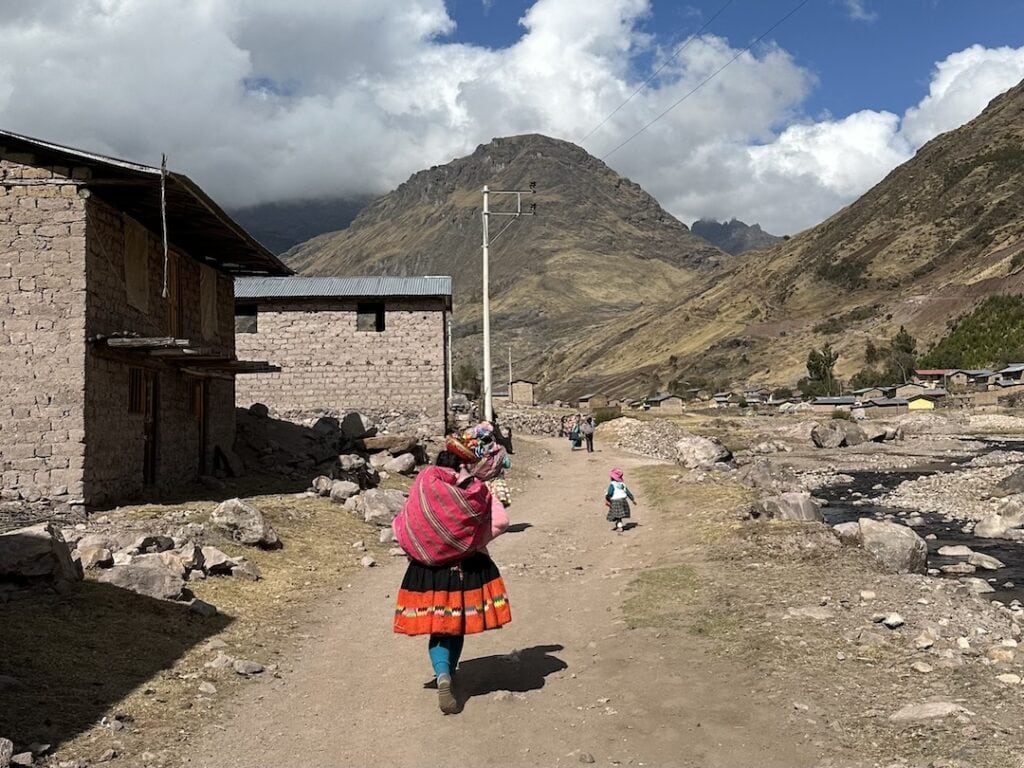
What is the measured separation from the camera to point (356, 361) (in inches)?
1136

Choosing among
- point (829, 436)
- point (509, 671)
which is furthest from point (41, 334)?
point (829, 436)

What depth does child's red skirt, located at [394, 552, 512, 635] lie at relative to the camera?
6.79 metres

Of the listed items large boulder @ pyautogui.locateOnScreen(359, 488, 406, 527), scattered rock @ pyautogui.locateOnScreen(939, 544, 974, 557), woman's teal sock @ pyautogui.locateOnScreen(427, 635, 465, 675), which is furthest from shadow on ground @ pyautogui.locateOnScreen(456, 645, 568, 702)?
scattered rock @ pyautogui.locateOnScreen(939, 544, 974, 557)

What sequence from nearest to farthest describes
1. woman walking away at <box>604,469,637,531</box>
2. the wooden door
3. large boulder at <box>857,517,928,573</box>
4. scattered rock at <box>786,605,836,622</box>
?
scattered rock at <box>786,605,836,622</box>
large boulder at <box>857,517,928,573</box>
woman walking away at <box>604,469,637,531</box>
the wooden door

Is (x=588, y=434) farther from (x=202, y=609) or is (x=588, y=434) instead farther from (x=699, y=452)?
(x=202, y=609)

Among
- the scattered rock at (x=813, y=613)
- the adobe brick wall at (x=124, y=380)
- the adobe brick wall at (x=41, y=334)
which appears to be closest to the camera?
the scattered rock at (x=813, y=613)

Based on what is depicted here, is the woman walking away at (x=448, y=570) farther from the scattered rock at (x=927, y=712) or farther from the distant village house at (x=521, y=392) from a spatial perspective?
the distant village house at (x=521, y=392)

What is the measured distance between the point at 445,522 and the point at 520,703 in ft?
5.28

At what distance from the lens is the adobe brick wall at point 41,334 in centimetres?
1448

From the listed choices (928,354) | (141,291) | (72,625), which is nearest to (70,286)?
(141,291)

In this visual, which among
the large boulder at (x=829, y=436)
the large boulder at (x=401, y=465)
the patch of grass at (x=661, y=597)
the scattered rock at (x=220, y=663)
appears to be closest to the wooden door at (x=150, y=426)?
the large boulder at (x=401, y=465)

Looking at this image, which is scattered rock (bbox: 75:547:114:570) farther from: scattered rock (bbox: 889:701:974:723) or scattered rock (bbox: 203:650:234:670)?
scattered rock (bbox: 889:701:974:723)

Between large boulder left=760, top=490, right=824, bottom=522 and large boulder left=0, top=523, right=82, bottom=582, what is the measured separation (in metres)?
12.0

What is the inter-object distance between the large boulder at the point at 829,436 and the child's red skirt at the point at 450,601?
157 feet
